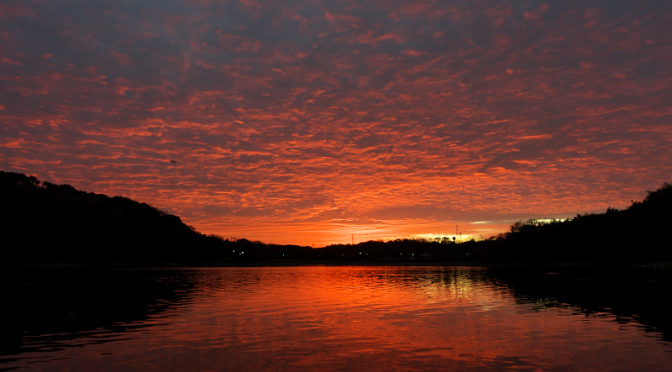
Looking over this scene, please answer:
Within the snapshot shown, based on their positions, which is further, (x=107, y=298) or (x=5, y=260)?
(x=5, y=260)

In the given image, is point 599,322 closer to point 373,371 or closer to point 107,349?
point 373,371

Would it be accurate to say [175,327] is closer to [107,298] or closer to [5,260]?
[107,298]

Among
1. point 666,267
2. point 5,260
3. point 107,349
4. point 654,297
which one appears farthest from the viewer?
point 5,260

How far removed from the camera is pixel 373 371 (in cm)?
1972

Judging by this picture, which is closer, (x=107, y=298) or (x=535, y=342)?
(x=535, y=342)

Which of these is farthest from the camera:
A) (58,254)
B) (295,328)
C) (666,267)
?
(58,254)

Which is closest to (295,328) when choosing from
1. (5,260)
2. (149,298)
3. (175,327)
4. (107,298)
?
(175,327)

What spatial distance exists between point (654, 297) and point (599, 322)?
1041 inches

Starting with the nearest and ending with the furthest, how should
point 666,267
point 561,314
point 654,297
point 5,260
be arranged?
point 561,314 < point 654,297 < point 666,267 < point 5,260

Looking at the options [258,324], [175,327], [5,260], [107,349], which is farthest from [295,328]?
[5,260]

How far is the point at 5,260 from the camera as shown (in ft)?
564

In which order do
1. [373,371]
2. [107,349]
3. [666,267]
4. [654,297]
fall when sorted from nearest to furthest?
[373,371] < [107,349] < [654,297] < [666,267]

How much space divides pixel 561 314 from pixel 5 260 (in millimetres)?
191641

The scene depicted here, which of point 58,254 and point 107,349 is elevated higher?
point 58,254
